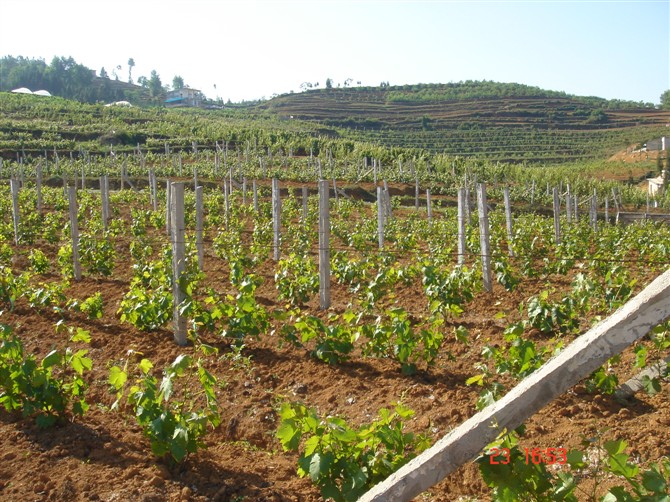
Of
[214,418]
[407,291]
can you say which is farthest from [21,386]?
[407,291]

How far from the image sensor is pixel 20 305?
9328 millimetres

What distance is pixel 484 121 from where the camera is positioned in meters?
76.6

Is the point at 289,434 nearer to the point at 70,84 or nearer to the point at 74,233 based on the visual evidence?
the point at 74,233

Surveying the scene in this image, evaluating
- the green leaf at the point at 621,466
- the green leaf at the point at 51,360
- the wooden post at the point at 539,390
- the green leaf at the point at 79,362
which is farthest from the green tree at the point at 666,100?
the green leaf at the point at 621,466

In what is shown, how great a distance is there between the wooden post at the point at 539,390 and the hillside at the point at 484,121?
5877 cm

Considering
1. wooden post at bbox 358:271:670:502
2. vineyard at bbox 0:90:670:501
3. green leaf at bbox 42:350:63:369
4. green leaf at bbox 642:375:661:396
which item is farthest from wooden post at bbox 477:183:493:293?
wooden post at bbox 358:271:670:502

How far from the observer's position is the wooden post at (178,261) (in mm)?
6953

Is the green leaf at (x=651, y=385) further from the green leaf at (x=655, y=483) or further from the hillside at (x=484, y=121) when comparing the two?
the hillside at (x=484, y=121)

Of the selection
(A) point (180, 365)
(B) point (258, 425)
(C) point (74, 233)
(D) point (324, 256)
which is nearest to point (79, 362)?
(A) point (180, 365)

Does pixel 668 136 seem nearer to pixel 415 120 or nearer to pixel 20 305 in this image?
pixel 415 120

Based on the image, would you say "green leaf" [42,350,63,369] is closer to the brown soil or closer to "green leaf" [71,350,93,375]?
"green leaf" [71,350,93,375]

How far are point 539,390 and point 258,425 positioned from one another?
2.80 meters

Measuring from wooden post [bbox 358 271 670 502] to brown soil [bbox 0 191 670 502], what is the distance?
526 mm

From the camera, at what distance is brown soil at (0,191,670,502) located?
3.93 metres
